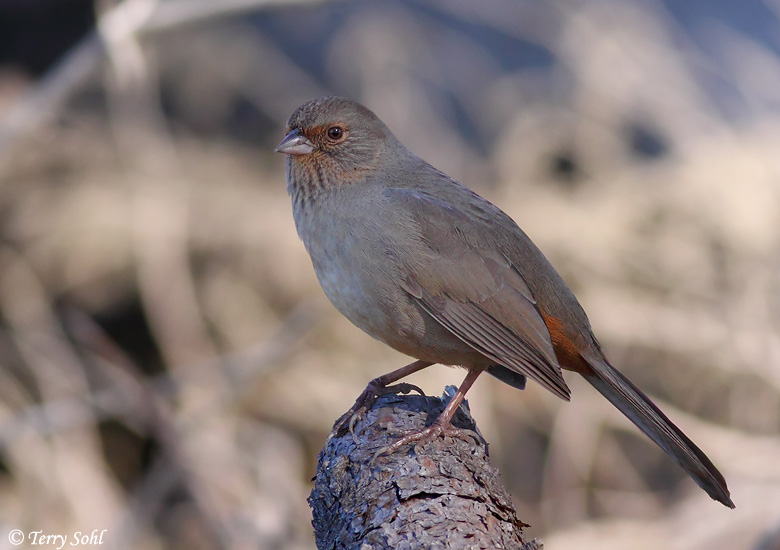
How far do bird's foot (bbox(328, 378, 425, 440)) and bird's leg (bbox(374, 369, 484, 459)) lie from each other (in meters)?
0.23

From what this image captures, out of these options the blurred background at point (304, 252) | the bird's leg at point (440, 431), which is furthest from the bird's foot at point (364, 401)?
the blurred background at point (304, 252)

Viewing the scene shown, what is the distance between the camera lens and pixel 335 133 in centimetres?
402

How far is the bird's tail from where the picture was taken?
342 centimetres

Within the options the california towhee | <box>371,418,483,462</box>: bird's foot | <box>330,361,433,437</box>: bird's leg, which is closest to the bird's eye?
the california towhee

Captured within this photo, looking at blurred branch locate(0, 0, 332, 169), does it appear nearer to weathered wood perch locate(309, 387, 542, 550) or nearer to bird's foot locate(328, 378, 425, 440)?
bird's foot locate(328, 378, 425, 440)

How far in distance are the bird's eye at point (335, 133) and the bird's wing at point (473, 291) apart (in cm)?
41

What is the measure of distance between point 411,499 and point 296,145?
1.97m

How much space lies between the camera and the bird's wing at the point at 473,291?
3514 millimetres

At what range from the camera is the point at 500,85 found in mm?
8109

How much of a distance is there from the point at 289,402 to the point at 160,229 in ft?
5.73

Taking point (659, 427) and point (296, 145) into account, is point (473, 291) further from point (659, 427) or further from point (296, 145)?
point (296, 145)

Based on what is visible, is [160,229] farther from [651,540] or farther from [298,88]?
[651,540]

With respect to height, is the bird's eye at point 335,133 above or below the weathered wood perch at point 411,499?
above
